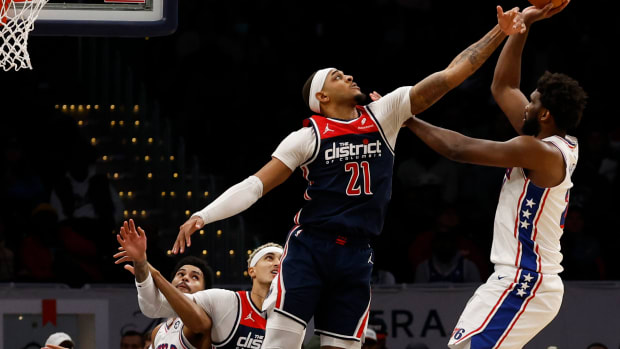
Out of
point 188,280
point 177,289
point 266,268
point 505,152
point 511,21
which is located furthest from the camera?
point 188,280

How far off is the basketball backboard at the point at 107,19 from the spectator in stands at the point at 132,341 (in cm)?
397

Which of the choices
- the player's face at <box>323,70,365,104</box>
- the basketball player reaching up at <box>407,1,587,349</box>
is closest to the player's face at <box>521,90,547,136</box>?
the basketball player reaching up at <box>407,1,587,349</box>

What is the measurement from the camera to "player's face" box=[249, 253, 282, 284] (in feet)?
25.6

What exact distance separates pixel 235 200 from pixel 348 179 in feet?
2.12

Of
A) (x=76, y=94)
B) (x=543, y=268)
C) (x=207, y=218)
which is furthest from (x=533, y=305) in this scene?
(x=76, y=94)

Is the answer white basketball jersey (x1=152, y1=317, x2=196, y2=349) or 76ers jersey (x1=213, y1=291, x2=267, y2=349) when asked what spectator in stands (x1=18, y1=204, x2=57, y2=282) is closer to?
white basketball jersey (x1=152, y1=317, x2=196, y2=349)

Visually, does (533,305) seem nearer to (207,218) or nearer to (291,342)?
(291,342)

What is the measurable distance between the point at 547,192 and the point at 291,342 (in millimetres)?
1640

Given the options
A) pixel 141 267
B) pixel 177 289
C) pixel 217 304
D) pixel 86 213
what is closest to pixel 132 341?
pixel 86 213

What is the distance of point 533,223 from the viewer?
6355mm

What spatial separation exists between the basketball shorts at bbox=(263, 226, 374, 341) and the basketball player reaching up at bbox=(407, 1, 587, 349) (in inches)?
22.9

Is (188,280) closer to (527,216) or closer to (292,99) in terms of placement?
(527,216)

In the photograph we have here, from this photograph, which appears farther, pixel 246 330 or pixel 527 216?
pixel 246 330

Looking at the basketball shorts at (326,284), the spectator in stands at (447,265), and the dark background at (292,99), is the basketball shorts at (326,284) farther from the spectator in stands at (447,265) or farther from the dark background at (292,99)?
the dark background at (292,99)
